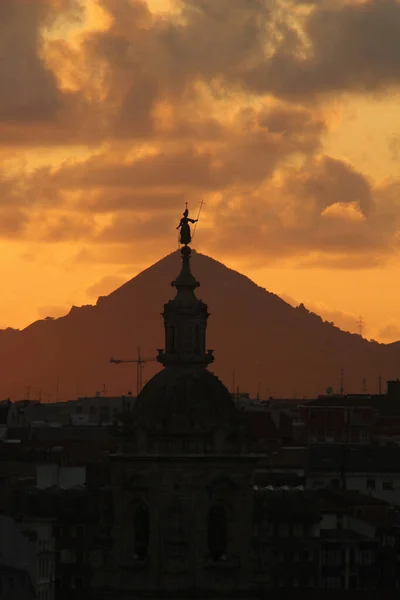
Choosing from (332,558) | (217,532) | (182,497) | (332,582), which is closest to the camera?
(182,497)

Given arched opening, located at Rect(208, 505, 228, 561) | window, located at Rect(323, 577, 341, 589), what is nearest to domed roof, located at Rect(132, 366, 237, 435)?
arched opening, located at Rect(208, 505, 228, 561)

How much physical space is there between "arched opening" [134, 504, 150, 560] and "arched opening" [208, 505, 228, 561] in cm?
110

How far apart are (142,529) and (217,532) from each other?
134 cm

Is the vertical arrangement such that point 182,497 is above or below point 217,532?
above

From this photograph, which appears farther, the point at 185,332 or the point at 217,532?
the point at 185,332

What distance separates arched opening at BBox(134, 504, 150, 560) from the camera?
203ft

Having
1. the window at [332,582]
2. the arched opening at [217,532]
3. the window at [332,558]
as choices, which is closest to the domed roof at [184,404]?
the arched opening at [217,532]

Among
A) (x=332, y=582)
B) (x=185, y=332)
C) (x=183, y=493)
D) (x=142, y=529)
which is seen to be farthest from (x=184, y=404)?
(x=332, y=582)

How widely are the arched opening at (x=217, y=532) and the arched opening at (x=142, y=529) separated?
110 cm

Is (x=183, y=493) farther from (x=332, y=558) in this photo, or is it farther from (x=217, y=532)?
(x=332, y=558)

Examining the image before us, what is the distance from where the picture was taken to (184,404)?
62188 mm

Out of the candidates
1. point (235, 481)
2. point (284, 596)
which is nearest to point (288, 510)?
point (284, 596)

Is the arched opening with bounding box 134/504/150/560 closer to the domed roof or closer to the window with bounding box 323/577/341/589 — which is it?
the domed roof

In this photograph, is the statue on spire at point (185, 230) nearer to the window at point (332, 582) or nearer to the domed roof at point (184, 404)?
the domed roof at point (184, 404)
